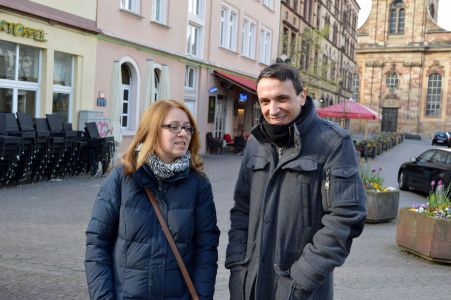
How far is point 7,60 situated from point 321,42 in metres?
32.7

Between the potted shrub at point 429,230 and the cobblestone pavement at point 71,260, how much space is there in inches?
5.9

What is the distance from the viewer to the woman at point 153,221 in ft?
8.67

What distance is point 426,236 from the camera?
7.08 m

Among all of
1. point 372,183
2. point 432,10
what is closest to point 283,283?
point 372,183

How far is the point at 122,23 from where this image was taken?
1678 cm

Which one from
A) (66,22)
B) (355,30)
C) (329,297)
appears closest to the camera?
(329,297)

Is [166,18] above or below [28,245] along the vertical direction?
above

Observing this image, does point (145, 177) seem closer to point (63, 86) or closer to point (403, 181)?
point (63, 86)

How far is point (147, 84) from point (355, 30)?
55018 millimetres

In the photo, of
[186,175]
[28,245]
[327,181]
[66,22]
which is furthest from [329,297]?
[66,22]

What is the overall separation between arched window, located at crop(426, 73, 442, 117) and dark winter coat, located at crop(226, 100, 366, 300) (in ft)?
221

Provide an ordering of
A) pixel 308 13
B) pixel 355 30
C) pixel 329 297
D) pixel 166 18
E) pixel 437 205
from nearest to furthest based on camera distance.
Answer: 1. pixel 329 297
2. pixel 437 205
3. pixel 166 18
4. pixel 308 13
5. pixel 355 30

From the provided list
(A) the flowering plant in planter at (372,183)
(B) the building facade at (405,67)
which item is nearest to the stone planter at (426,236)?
(A) the flowering plant in planter at (372,183)

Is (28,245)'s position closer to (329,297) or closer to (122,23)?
(329,297)
